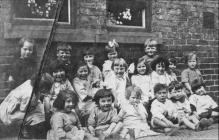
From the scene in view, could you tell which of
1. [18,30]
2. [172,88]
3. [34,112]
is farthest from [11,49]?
[172,88]

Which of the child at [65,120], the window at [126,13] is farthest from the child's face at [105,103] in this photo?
the window at [126,13]

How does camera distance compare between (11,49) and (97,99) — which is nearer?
(11,49)

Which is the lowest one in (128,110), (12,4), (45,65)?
(128,110)

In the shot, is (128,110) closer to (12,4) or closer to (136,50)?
(136,50)

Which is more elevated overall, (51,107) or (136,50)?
(136,50)

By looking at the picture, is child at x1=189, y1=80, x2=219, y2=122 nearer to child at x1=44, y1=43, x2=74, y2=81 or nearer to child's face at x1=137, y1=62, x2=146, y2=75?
child's face at x1=137, y1=62, x2=146, y2=75

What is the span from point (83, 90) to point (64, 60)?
351 mm

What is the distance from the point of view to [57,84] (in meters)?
3.96

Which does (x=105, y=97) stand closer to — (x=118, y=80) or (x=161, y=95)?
(x=118, y=80)

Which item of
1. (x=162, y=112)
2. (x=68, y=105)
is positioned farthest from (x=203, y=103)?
(x=68, y=105)

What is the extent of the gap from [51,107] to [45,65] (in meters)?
0.39

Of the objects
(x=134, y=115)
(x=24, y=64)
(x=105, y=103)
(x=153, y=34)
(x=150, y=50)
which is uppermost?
(x=153, y=34)

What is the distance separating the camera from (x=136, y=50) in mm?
4332

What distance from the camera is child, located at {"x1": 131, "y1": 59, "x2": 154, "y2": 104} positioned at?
436 centimetres
